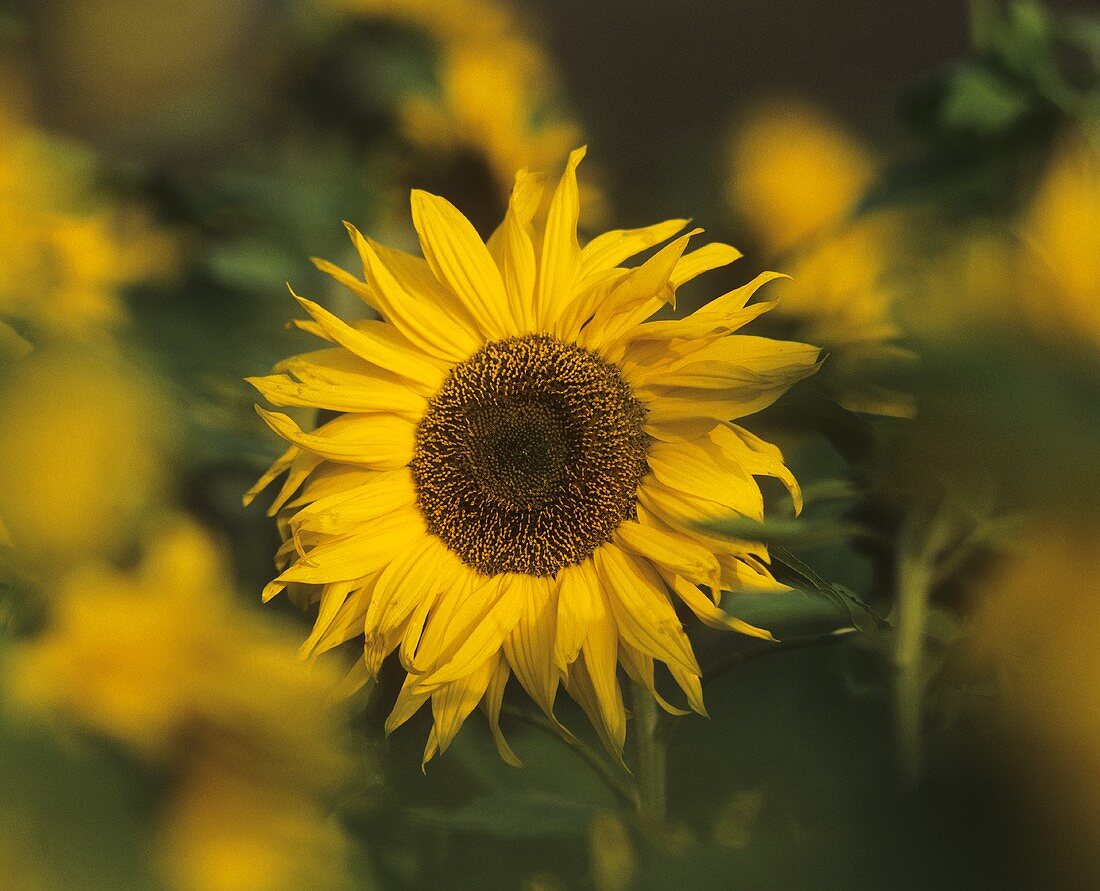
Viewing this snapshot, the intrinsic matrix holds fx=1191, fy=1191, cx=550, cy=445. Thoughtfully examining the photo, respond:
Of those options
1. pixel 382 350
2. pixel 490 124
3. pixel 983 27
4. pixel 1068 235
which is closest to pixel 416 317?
pixel 382 350

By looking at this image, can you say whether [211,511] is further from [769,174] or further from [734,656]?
[769,174]

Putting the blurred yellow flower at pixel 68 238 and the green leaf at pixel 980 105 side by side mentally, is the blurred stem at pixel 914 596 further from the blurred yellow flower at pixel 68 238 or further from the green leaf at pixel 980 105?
the blurred yellow flower at pixel 68 238

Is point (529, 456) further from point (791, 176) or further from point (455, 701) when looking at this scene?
point (791, 176)

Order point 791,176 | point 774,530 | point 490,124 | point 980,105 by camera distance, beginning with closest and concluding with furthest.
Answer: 1. point 774,530
2. point 980,105
3. point 490,124
4. point 791,176

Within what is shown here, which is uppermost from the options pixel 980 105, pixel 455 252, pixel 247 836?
pixel 980 105

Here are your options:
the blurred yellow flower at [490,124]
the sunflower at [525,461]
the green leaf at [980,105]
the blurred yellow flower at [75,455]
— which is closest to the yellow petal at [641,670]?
the sunflower at [525,461]

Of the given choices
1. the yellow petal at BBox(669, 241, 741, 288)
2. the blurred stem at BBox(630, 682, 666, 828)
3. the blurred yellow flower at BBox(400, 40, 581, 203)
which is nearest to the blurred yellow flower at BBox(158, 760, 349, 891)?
the blurred stem at BBox(630, 682, 666, 828)
